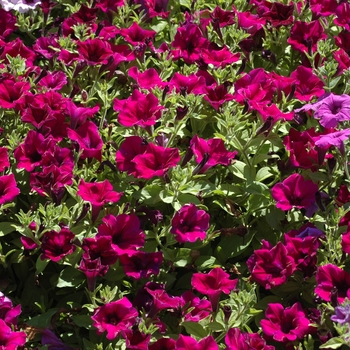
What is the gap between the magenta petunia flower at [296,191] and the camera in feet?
8.03

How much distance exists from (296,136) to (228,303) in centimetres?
71

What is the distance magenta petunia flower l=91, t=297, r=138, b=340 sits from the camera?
216cm

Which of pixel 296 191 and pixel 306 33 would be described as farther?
pixel 306 33

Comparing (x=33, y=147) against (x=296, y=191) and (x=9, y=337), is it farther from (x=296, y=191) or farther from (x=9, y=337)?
(x=296, y=191)

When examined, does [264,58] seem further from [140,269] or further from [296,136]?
[140,269]

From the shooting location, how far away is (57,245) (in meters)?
2.33

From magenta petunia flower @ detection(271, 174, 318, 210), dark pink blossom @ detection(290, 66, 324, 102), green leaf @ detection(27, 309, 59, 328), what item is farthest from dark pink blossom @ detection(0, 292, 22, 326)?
dark pink blossom @ detection(290, 66, 324, 102)

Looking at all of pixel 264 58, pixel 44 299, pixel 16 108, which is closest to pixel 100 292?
pixel 44 299

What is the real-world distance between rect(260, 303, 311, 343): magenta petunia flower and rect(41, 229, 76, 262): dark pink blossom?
653 mm

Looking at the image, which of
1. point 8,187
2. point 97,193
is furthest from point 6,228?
point 97,193

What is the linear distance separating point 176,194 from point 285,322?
57cm

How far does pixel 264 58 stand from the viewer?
125 inches

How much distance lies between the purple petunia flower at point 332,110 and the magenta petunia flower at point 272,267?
48cm

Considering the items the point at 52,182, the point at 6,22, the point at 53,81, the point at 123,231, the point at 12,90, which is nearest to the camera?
the point at 123,231
